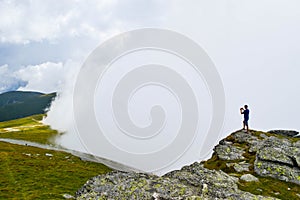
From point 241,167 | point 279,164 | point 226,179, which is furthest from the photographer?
point 241,167

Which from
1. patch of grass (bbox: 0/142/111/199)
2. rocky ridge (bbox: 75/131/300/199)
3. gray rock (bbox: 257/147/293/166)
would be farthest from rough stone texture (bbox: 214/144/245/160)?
patch of grass (bbox: 0/142/111/199)

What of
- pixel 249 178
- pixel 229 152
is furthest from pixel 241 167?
pixel 229 152

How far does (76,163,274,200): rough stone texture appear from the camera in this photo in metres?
19.9

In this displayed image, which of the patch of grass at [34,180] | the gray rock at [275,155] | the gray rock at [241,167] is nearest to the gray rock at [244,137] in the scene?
the gray rock at [241,167]

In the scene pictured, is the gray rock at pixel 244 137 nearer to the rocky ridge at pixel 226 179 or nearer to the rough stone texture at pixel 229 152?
the rocky ridge at pixel 226 179

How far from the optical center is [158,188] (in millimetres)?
20547

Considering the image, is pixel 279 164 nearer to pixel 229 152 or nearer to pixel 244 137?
pixel 229 152

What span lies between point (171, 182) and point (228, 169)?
20.0 metres

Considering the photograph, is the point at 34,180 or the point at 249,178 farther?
the point at 34,180

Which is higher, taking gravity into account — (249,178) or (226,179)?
(249,178)

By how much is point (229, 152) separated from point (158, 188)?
28.3 meters

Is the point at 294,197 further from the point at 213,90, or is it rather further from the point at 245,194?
the point at 213,90

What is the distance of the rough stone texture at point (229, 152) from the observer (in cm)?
4403

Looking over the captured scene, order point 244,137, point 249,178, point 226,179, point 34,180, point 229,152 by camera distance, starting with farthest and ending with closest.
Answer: point 34,180
point 244,137
point 229,152
point 249,178
point 226,179
